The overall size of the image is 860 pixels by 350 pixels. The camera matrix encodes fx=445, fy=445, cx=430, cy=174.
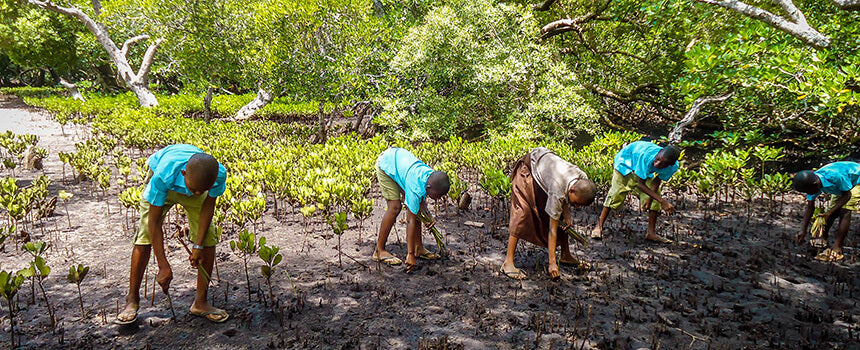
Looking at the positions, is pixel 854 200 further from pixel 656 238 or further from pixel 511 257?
pixel 511 257

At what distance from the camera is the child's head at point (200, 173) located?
2670 mm

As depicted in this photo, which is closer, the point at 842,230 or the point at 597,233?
the point at 842,230

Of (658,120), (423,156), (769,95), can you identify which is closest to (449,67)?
(423,156)

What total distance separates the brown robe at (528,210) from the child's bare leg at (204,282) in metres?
2.48

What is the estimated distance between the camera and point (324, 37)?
10.1 m

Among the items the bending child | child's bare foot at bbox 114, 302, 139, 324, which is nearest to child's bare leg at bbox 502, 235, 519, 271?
the bending child

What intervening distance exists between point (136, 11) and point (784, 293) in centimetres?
1594

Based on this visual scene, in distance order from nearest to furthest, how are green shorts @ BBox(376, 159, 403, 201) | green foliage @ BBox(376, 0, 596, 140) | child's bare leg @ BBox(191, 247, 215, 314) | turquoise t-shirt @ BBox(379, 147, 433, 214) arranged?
child's bare leg @ BBox(191, 247, 215, 314) < turquoise t-shirt @ BBox(379, 147, 433, 214) < green shorts @ BBox(376, 159, 403, 201) < green foliage @ BBox(376, 0, 596, 140)

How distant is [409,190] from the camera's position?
3893 mm

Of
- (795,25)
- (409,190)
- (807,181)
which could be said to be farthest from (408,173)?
(795,25)

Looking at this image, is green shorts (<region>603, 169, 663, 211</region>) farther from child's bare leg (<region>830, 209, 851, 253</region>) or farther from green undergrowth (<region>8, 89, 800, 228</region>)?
child's bare leg (<region>830, 209, 851, 253</region>)

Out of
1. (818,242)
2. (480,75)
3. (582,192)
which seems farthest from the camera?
(480,75)

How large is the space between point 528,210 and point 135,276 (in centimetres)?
309

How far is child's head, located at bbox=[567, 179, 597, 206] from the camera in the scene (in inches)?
133
